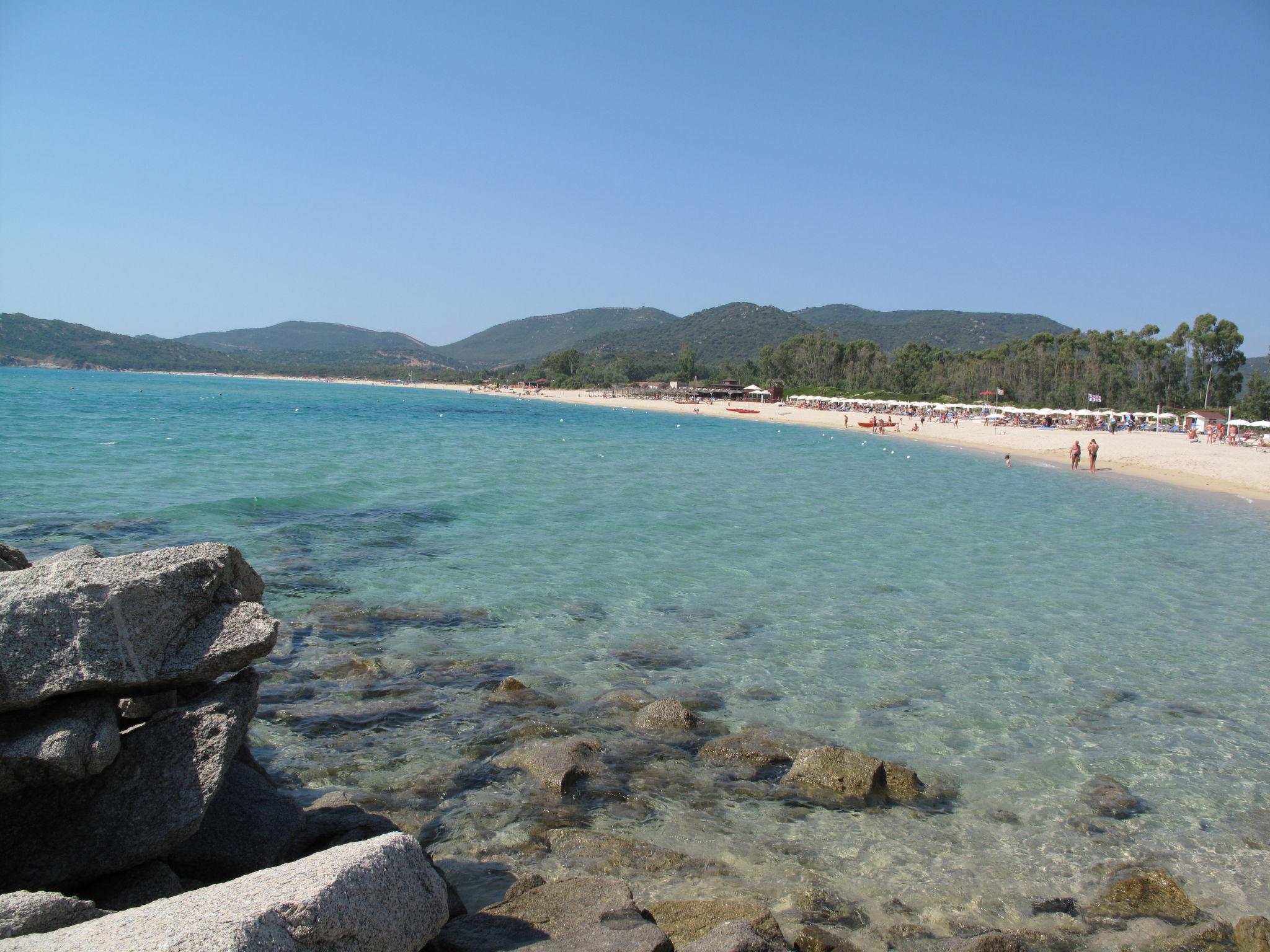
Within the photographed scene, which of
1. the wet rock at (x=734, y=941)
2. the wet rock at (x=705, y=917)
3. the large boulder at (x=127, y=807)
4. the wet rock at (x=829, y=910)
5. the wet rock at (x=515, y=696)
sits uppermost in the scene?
the large boulder at (x=127, y=807)

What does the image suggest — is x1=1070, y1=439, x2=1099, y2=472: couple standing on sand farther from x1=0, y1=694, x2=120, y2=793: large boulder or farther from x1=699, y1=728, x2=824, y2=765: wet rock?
x1=0, y1=694, x2=120, y2=793: large boulder

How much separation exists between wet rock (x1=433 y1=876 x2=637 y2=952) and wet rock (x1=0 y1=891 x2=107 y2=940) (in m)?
1.53

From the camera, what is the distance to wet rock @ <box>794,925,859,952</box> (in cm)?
464

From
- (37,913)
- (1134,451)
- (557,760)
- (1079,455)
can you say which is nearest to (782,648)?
(557,760)

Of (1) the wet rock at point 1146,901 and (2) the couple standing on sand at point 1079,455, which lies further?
(2) the couple standing on sand at point 1079,455

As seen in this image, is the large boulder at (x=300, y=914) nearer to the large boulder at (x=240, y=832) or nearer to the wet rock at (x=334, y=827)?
the wet rock at (x=334, y=827)

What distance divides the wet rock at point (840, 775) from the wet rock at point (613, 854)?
4.89 ft

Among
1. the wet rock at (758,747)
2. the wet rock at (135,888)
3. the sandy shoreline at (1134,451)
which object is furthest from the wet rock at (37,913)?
the sandy shoreline at (1134,451)

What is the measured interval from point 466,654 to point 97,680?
5916 mm

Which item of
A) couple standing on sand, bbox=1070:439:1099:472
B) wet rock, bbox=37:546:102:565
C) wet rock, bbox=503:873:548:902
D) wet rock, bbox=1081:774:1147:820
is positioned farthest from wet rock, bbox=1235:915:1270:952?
couple standing on sand, bbox=1070:439:1099:472

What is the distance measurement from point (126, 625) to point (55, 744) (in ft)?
1.93

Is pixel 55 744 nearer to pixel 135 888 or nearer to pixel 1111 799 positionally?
pixel 135 888

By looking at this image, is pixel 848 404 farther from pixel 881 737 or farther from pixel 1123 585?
pixel 881 737

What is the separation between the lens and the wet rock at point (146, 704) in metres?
4.48
